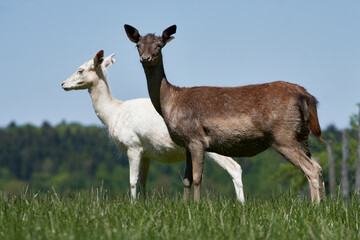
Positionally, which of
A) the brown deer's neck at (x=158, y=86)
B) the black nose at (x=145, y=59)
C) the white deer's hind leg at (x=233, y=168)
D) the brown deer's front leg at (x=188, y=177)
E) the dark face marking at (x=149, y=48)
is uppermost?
the dark face marking at (x=149, y=48)

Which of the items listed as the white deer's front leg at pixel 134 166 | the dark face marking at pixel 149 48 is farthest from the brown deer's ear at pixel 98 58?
the dark face marking at pixel 149 48

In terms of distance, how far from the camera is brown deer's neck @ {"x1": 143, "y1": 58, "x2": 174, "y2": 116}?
837 centimetres

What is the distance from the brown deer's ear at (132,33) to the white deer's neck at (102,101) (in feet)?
10.7

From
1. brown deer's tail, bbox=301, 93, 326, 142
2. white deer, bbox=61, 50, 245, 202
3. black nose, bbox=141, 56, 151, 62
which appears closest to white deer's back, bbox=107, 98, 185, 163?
white deer, bbox=61, 50, 245, 202

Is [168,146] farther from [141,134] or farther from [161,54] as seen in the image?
[161,54]

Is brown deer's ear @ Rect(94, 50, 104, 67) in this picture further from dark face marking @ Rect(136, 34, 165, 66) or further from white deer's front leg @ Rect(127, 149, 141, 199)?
dark face marking @ Rect(136, 34, 165, 66)

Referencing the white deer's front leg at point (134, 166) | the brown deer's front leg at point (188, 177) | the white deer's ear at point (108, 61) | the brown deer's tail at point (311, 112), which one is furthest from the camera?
the white deer's ear at point (108, 61)

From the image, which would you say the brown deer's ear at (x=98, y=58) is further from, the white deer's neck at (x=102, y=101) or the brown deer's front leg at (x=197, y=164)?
the brown deer's front leg at (x=197, y=164)

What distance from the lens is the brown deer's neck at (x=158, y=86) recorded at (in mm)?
8367

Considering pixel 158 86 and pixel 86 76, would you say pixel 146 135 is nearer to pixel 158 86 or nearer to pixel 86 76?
pixel 86 76

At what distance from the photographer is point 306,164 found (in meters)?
7.83

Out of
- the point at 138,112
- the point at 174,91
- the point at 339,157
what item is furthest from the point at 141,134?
the point at 339,157

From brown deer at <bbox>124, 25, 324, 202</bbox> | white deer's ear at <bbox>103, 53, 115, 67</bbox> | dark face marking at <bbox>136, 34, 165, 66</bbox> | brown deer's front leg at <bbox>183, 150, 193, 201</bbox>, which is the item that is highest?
dark face marking at <bbox>136, 34, 165, 66</bbox>

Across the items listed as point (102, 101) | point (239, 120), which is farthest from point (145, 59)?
point (102, 101)
